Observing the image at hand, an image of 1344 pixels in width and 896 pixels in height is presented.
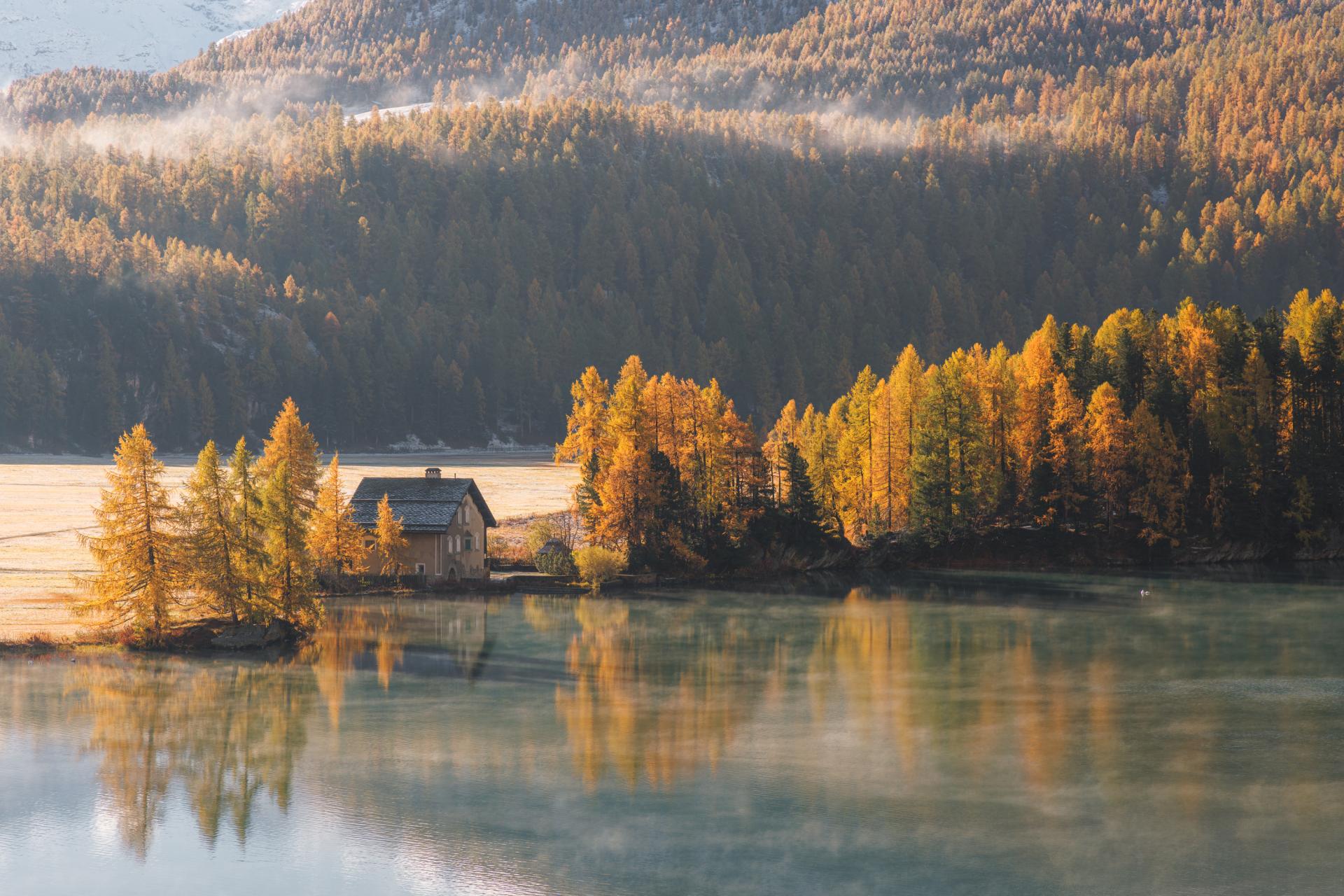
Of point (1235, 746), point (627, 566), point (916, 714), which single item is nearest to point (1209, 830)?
point (1235, 746)

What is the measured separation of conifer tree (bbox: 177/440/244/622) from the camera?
6219cm

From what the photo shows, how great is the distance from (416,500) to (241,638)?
23374mm

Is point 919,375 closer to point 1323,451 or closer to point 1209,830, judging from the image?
point 1323,451

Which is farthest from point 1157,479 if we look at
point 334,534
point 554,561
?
point 334,534

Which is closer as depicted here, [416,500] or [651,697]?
[651,697]

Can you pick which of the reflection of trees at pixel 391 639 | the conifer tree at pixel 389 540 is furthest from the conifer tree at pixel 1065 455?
the conifer tree at pixel 389 540

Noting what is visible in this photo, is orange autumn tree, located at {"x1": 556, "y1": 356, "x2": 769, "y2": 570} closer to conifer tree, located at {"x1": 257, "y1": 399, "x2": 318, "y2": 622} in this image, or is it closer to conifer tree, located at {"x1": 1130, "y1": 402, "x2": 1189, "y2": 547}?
conifer tree, located at {"x1": 257, "y1": 399, "x2": 318, "y2": 622}

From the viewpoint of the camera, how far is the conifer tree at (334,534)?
268 feet

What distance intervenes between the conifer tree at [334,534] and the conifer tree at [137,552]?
59.2 feet

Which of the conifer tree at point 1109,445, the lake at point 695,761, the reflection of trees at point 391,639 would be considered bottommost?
the lake at point 695,761

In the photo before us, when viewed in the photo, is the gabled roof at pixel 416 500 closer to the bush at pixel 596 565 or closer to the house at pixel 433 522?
the house at pixel 433 522

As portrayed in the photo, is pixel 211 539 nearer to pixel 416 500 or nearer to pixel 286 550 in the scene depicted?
pixel 286 550

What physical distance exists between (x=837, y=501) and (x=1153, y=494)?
22242mm

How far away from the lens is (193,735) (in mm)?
47156
